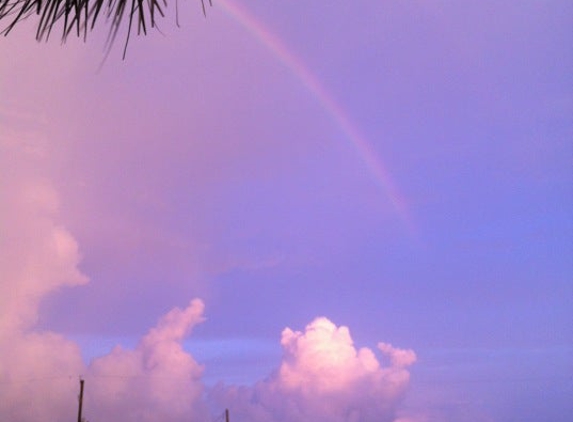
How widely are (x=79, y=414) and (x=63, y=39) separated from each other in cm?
3074

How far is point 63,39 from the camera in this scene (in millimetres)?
3768

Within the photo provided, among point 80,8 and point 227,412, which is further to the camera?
point 227,412

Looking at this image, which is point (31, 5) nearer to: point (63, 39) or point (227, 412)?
point (63, 39)

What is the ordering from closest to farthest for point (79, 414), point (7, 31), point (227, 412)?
point (7, 31) → point (79, 414) → point (227, 412)

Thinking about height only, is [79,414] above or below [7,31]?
above

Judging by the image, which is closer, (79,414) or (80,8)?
(80,8)

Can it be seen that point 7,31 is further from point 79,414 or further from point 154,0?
point 79,414

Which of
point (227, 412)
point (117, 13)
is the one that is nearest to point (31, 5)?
point (117, 13)

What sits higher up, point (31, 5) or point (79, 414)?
point (79, 414)

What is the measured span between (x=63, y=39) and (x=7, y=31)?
31 cm

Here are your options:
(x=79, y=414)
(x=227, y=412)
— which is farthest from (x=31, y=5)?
(x=227, y=412)

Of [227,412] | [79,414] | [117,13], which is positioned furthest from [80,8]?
[227,412]

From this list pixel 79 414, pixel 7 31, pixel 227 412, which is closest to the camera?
pixel 7 31

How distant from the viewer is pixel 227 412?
137 feet
